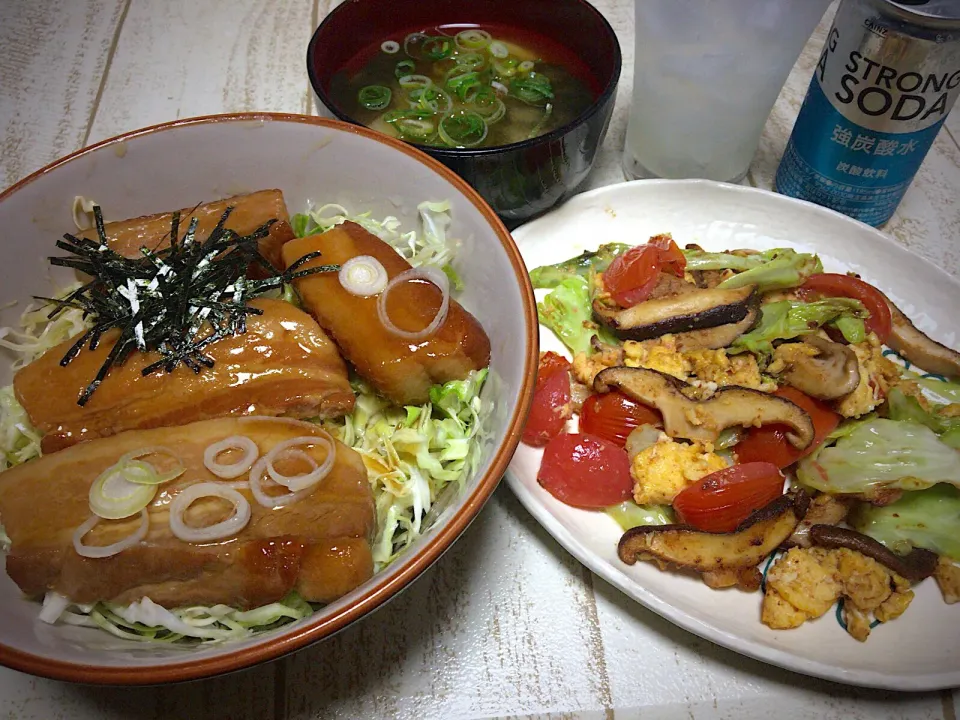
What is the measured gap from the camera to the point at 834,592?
1426 mm

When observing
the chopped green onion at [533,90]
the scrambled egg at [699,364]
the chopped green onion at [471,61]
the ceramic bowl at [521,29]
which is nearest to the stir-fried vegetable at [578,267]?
the ceramic bowl at [521,29]

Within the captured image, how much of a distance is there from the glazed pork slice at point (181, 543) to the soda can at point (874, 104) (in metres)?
1.66

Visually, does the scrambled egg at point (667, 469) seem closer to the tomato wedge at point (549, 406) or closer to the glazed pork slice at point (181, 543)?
the tomato wedge at point (549, 406)

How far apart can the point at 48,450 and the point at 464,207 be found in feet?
3.12

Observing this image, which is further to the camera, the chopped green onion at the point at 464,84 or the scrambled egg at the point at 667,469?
the chopped green onion at the point at 464,84

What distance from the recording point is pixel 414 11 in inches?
86.5

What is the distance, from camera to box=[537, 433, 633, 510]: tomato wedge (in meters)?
1.55

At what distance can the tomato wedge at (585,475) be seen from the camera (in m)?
1.55

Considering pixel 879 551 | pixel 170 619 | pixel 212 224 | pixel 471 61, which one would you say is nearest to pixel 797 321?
pixel 879 551

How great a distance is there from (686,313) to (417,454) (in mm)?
893

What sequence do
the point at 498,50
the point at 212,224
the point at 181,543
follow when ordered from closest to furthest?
the point at 181,543 < the point at 212,224 < the point at 498,50

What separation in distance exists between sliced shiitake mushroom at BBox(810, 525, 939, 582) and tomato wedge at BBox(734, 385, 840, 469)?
0.58ft

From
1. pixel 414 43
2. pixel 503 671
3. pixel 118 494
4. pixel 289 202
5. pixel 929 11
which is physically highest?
pixel 929 11

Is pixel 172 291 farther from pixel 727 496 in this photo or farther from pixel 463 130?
pixel 727 496
